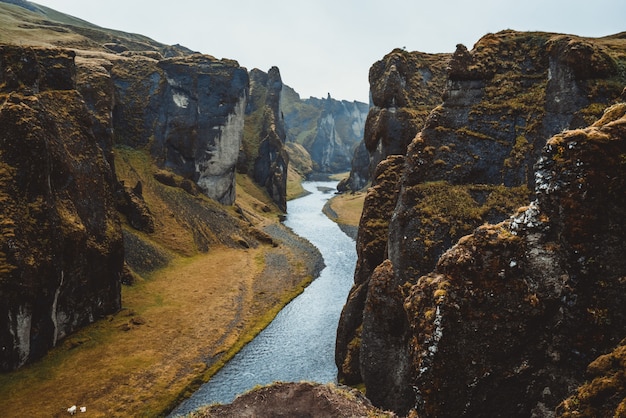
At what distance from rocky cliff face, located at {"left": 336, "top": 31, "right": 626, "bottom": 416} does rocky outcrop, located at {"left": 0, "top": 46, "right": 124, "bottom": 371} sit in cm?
2964

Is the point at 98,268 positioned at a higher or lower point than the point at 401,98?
lower

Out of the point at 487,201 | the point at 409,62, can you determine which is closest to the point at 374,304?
the point at 487,201

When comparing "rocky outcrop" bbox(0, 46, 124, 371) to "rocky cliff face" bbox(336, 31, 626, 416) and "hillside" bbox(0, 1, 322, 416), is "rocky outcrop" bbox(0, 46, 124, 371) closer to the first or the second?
"hillside" bbox(0, 1, 322, 416)

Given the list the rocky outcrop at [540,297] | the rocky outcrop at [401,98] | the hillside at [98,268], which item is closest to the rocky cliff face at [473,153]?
the rocky outcrop at [540,297]

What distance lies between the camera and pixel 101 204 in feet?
159

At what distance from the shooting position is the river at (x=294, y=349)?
36625mm

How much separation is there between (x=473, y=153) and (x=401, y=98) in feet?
64.0

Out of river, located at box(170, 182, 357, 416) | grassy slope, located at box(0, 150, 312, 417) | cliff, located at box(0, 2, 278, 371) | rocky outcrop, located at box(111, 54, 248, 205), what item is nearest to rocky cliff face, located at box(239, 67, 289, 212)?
rocky outcrop, located at box(111, 54, 248, 205)

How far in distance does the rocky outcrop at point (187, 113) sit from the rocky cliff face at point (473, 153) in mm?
84213

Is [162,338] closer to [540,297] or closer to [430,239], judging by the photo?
[430,239]

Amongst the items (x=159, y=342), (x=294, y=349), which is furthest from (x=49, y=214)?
(x=294, y=349)

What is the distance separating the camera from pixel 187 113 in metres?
104

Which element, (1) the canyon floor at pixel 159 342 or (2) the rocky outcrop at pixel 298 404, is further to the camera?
(1) the canyon floor at pixel 159 342

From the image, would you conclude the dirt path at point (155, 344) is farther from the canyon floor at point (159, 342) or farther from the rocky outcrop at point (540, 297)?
the rocky outcrop at point (540, 297)
